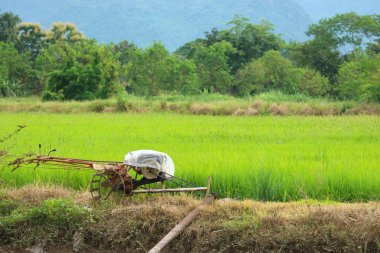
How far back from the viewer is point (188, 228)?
398cm

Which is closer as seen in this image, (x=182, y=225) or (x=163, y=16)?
(x=182, y=225)

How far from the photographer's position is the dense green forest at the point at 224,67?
21.2 m

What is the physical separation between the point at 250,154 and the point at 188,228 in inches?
78.6

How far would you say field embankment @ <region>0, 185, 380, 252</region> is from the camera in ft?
12.2

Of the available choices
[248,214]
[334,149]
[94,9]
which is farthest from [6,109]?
[94,9]

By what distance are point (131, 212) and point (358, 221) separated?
183 centimetres

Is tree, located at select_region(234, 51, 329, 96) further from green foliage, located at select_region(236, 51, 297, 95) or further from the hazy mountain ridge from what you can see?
the hazy mountain ridge

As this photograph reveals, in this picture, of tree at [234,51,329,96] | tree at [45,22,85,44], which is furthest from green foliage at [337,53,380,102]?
tree at [45,22,85,44]

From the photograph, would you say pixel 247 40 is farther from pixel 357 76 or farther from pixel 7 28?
pixel 7 28

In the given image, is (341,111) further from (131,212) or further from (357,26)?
(357,26)

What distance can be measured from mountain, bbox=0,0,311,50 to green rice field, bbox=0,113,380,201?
90992 millimetres

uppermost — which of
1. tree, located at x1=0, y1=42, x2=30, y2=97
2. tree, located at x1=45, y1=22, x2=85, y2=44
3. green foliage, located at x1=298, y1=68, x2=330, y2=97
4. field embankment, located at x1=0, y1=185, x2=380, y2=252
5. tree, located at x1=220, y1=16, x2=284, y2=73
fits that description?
tree, located at x1=45, y1=22, x2=85, y2=44

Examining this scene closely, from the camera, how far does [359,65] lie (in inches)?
851

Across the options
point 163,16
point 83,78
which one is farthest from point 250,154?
point 163,16
